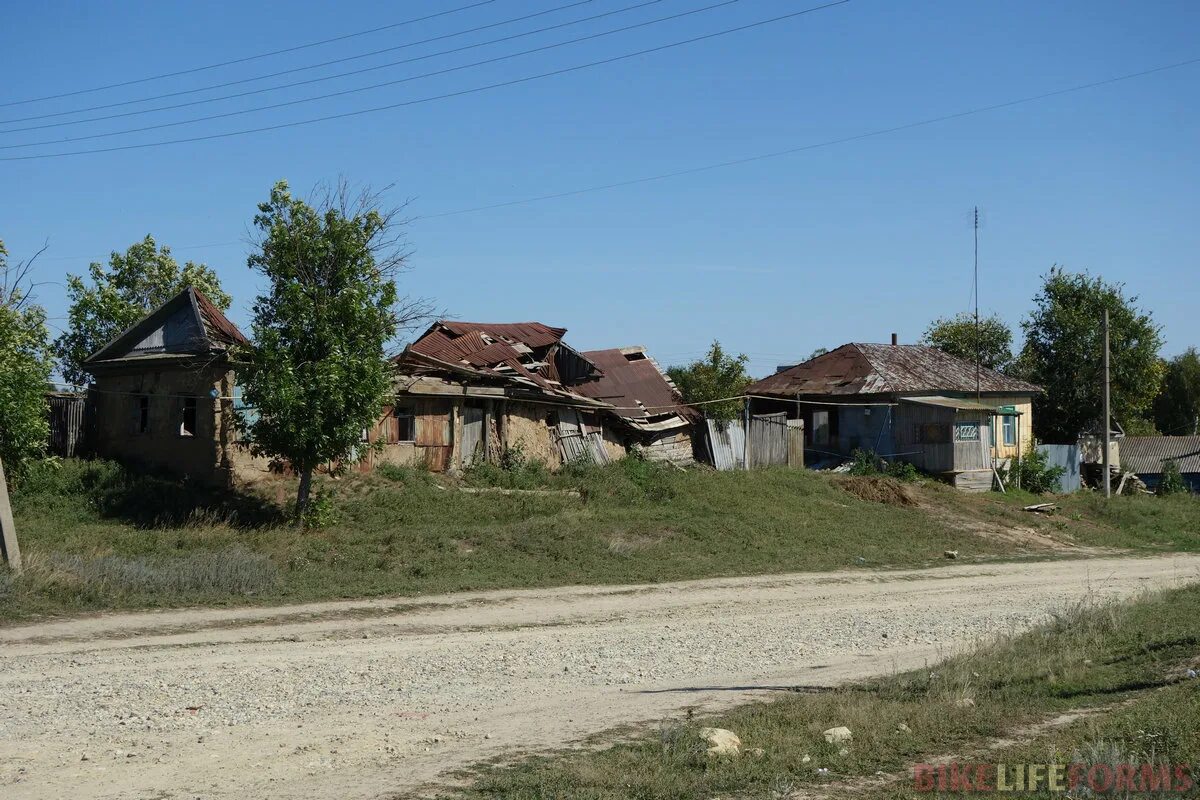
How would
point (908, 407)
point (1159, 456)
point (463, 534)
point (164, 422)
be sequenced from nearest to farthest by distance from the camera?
point (463, 534)
point (164, 422)
point (908, 407)
point (1159, 456)

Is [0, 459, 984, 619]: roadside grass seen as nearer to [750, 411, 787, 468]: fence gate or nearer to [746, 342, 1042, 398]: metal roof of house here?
[750, 411, 787, 468]: fence gate

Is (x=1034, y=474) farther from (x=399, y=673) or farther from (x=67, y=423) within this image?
(x=399, y=673)

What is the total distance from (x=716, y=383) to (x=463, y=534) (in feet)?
62.3

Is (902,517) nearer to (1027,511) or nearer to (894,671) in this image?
(1027,511)

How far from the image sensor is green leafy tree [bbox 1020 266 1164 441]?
169ft

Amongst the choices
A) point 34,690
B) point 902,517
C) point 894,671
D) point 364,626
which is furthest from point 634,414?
point 34,690

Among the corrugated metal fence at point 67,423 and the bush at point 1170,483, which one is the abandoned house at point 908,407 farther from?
the corrugated metal fence at point 67,423

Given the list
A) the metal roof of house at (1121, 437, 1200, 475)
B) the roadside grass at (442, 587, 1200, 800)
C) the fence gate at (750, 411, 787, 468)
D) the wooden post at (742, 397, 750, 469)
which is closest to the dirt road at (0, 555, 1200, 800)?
the roadside grass at (442, 587, 1200, 800)

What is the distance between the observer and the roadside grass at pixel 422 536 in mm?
18828

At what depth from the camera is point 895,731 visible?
970 centimetres

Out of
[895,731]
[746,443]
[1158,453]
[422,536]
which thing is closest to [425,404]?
[422,536]

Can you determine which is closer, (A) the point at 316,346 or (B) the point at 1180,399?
(A) the point at 316,346

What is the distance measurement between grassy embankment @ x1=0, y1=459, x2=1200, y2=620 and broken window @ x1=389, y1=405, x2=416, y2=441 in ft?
5.54

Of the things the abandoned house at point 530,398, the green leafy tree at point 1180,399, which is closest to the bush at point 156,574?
the abandoned house at point 530,398
